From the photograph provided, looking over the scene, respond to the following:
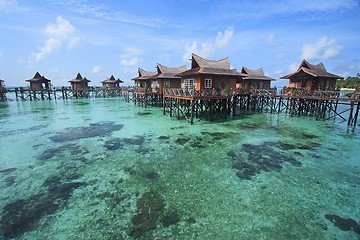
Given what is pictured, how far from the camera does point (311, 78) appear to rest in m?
23.9

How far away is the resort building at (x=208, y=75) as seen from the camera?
20.2m

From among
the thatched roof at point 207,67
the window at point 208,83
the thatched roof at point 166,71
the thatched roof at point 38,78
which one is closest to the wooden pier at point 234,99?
the window at point 208,83

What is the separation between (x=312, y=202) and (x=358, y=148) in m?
9.05

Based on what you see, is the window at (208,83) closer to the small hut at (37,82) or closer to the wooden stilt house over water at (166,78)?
the wooden stilt house over water at (166,78)

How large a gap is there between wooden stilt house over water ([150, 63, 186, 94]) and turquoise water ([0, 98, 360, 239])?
58.1 feet

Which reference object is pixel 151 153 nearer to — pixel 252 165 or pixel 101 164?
pixel 101 164

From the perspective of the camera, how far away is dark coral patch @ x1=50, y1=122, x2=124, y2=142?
14.8 metres

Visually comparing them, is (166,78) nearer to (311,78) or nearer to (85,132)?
(85,132)

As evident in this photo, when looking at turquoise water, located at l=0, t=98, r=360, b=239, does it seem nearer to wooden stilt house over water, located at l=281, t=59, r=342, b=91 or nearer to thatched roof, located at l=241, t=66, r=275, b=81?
wooden stilt house over water, located at l=281, t=59, r=342, b=91

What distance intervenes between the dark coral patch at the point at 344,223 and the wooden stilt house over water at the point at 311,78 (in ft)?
69.7

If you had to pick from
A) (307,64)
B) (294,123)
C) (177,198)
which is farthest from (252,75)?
(177,198)

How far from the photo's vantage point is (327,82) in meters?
24.8

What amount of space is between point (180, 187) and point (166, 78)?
2476 centimetres

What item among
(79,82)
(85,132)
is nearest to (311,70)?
(85,132)
